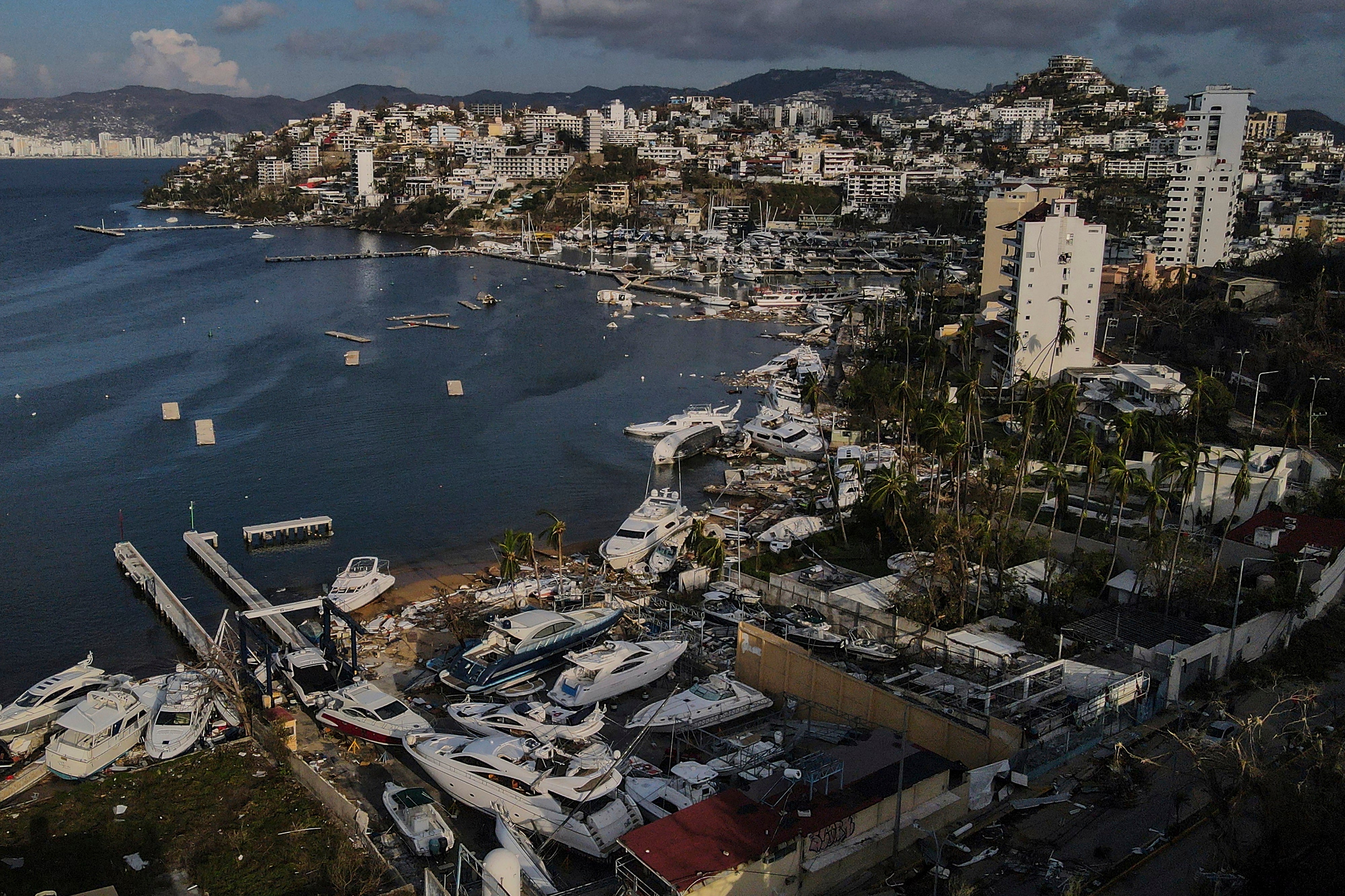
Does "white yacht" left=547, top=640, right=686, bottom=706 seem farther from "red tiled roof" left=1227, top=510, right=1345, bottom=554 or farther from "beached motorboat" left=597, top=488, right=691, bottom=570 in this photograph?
"red tiled roof" left=1227, top=510, right=1345, bottom=554

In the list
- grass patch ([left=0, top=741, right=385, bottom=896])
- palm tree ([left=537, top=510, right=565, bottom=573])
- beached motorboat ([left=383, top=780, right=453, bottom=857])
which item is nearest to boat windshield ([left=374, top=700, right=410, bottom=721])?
grass patch ([left=0, top=741, right=385, bottom=896])

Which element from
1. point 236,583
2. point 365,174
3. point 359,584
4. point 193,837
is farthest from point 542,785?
point 365,174

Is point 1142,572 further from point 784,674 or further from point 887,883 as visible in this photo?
point 887,883

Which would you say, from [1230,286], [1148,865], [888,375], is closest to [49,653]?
[1148,865]

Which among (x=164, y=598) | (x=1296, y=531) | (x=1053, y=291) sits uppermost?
(x=1053, y=291)

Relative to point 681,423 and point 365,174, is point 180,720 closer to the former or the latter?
point 681,423

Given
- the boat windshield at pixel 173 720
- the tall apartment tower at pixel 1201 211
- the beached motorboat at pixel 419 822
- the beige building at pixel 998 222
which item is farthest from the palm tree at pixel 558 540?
the tall apartment tower at pixel 1201 211
